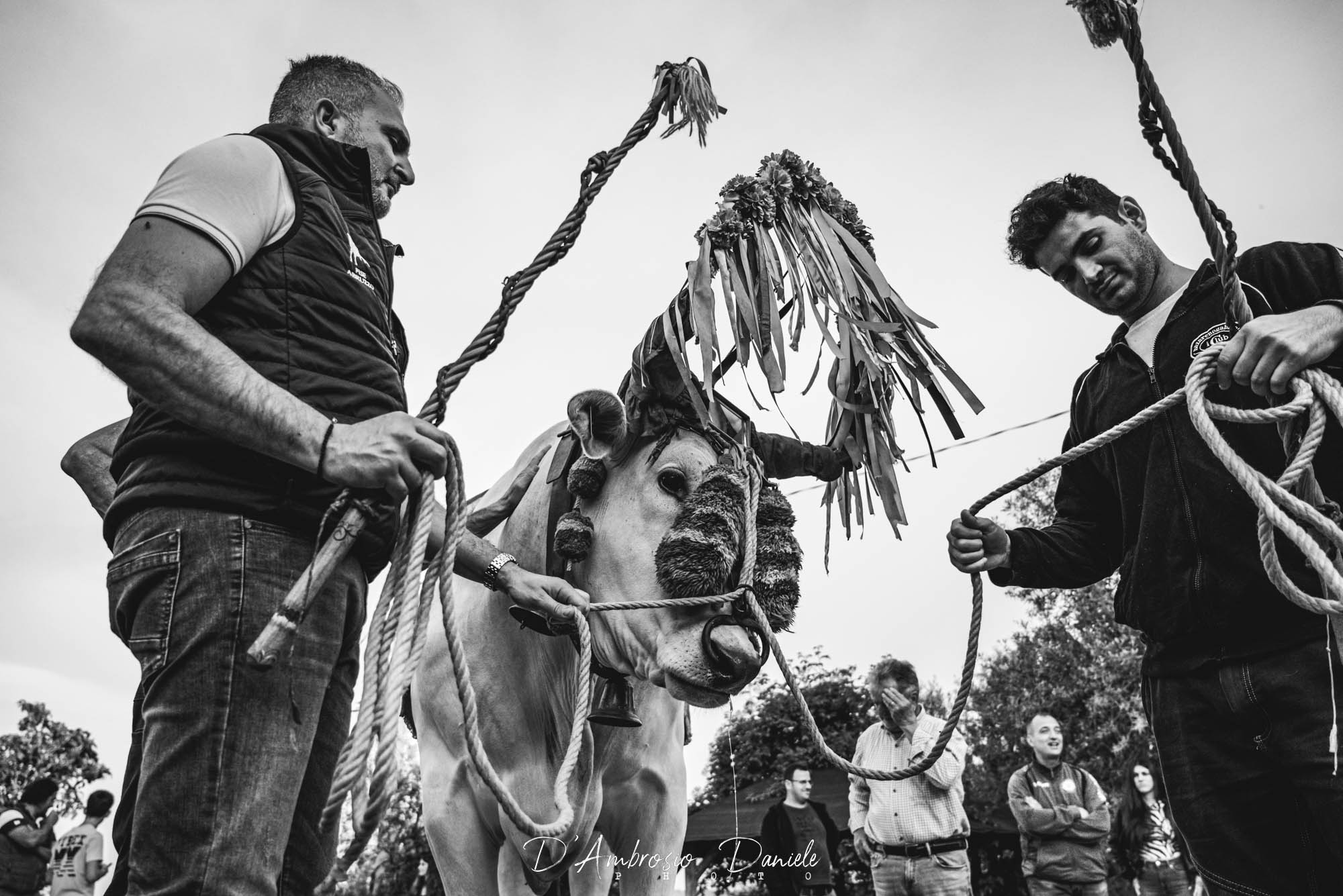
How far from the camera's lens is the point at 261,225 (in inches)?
71.9

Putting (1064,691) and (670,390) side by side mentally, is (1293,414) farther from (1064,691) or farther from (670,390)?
(1064,691)

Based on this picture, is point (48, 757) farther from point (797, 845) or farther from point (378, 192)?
point (378, 192)

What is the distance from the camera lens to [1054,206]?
2.96 m

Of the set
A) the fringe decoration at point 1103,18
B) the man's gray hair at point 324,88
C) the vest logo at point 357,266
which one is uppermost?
the man's gray hair at point 324,88

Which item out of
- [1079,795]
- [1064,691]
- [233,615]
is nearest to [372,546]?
[233,615]

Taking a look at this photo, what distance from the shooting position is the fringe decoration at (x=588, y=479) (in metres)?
3.16

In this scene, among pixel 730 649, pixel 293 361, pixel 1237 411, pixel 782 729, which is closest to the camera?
pixel 293 361

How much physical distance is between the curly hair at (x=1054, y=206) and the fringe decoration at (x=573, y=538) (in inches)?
66.3

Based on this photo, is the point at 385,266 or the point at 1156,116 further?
the point at 385,266

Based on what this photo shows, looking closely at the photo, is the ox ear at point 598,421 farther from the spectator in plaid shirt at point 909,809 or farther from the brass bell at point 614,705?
the spectator in plaid shirt at point 909,809

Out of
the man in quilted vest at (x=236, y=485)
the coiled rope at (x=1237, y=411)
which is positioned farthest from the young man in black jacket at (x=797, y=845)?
the man in quilted vest at (x=236, y=485)

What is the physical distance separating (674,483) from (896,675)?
→ 407cm

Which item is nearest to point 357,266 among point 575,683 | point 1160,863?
point 575,683

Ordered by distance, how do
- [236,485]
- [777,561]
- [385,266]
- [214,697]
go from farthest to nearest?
[777,561]
[385,266]
[236,485]
[214,697]
